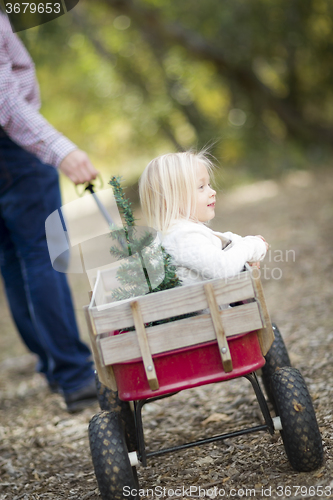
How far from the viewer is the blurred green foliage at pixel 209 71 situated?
10.0m

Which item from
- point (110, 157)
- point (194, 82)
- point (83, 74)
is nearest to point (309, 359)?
point (194, 82)

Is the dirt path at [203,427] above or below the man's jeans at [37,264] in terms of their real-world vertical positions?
below

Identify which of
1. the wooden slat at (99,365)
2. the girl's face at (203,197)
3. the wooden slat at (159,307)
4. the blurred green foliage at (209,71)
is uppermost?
the blurred green foliage at (209,71)

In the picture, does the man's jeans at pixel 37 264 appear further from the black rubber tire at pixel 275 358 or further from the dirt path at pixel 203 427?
the black rubber tire at pixel 275 358

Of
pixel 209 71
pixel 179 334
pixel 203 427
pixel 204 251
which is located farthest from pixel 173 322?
pixel 209 71

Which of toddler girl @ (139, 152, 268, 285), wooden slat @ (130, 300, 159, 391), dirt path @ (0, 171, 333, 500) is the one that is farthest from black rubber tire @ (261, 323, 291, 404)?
wooden slat @ (130, 300, 159, 391)

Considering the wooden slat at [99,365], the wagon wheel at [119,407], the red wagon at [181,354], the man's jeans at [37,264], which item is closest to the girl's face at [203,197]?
the red wagon at [181,354]

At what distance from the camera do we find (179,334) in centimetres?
177

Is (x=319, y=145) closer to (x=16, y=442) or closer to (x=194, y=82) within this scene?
(x=194, y=82)

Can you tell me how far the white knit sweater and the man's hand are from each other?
630mm

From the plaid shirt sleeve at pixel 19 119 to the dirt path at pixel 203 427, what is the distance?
1.21 meters

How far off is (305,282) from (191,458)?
8.65 feet

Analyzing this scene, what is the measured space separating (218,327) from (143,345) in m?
0.26

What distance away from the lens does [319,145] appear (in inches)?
426
